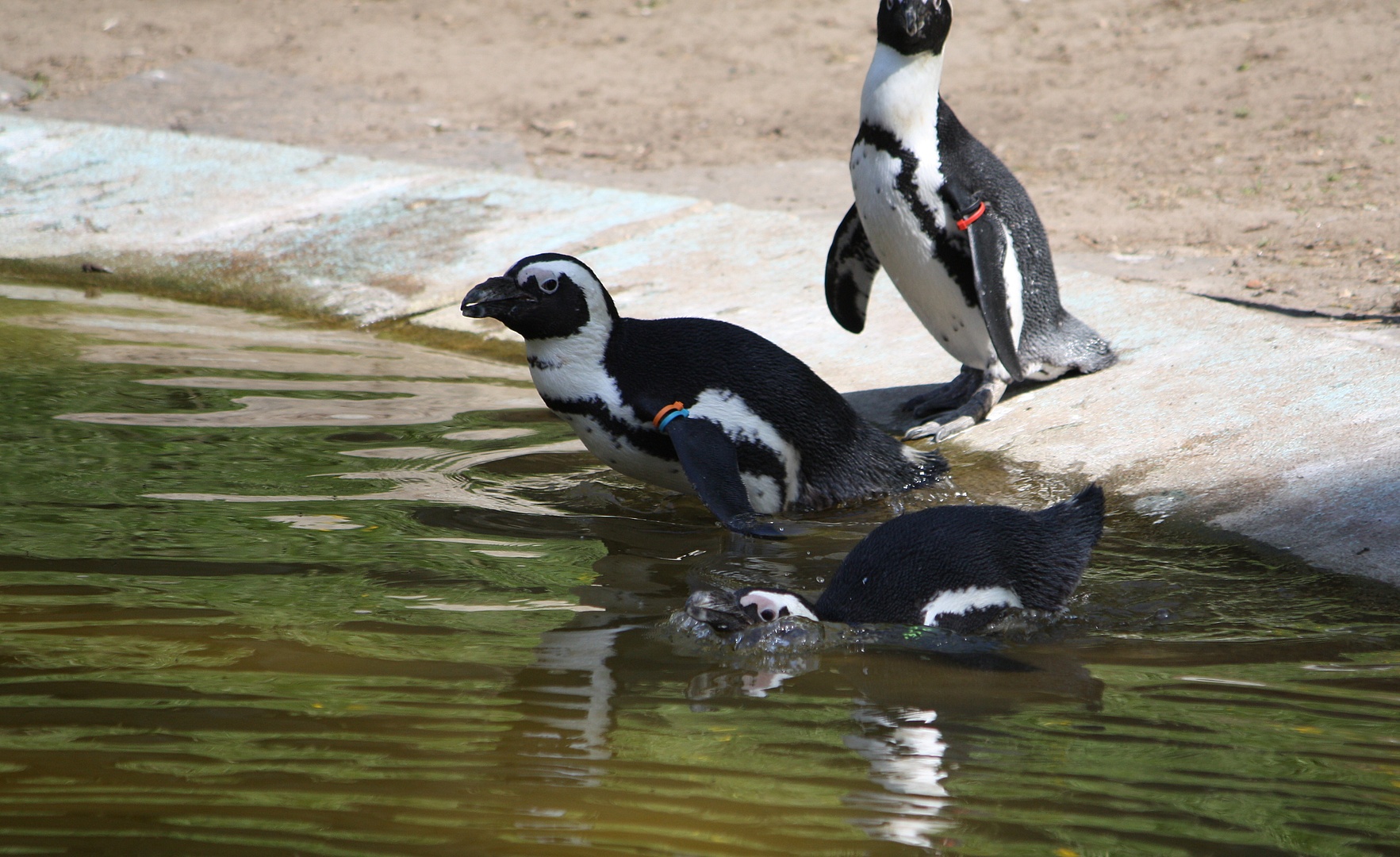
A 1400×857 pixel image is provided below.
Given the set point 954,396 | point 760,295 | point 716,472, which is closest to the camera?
point 716,472

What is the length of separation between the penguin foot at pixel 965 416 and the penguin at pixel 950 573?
111cm

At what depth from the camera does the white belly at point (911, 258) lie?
3.99 m

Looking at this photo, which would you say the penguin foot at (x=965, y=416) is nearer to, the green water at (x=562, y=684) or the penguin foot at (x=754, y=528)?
the green water at (x=562, y=684)

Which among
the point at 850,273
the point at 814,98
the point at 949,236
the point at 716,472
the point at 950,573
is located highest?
the point at 814,98

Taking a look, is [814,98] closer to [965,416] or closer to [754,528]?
[965,416]

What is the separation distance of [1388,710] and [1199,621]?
490mm

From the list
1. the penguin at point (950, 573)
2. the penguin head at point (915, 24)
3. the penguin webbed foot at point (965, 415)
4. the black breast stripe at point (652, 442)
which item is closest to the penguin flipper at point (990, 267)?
the penguin webbed foot at point (965, 415)

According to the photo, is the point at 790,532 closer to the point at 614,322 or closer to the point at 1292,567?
the point at 614,322

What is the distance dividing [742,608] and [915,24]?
2.17 metres

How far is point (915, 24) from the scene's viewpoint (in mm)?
3889

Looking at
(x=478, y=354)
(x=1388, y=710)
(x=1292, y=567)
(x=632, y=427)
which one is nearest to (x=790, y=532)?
(x=632, y=427)

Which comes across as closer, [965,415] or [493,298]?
[493,298]

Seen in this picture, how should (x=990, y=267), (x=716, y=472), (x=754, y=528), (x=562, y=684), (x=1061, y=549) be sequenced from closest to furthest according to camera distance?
(x=562, y=684), (x=1061, y=549), (x=754, y=528), (x=716, y=472), (x=990, y=267)

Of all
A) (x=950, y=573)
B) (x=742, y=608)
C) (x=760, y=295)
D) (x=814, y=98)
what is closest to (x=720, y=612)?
(x=742, y=608)
